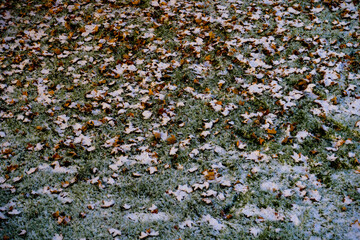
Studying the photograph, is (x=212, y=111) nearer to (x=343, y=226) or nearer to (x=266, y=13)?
(x=343, y=226)

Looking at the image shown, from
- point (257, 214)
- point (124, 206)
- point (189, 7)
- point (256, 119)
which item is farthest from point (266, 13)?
point (124, 206)

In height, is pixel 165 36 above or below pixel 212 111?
above

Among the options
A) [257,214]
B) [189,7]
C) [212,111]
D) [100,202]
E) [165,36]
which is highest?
[189,7]

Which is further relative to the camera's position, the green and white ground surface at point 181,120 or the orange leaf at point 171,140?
the orange leaf at point 171,140

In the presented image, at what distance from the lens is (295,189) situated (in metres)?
3.16

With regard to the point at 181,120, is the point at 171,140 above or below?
below

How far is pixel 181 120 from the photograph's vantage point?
3934 mm

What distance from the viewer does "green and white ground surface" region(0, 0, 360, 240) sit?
9.93 ft

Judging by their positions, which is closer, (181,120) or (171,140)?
(171,140)

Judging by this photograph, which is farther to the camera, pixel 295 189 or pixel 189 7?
pixel 189 7

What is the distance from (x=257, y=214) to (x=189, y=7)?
4.40 m

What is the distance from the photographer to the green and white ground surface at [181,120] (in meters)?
3.03

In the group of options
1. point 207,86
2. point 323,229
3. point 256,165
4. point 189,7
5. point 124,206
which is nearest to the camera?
point 323,229

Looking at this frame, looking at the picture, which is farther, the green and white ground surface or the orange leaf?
the orange leaf
